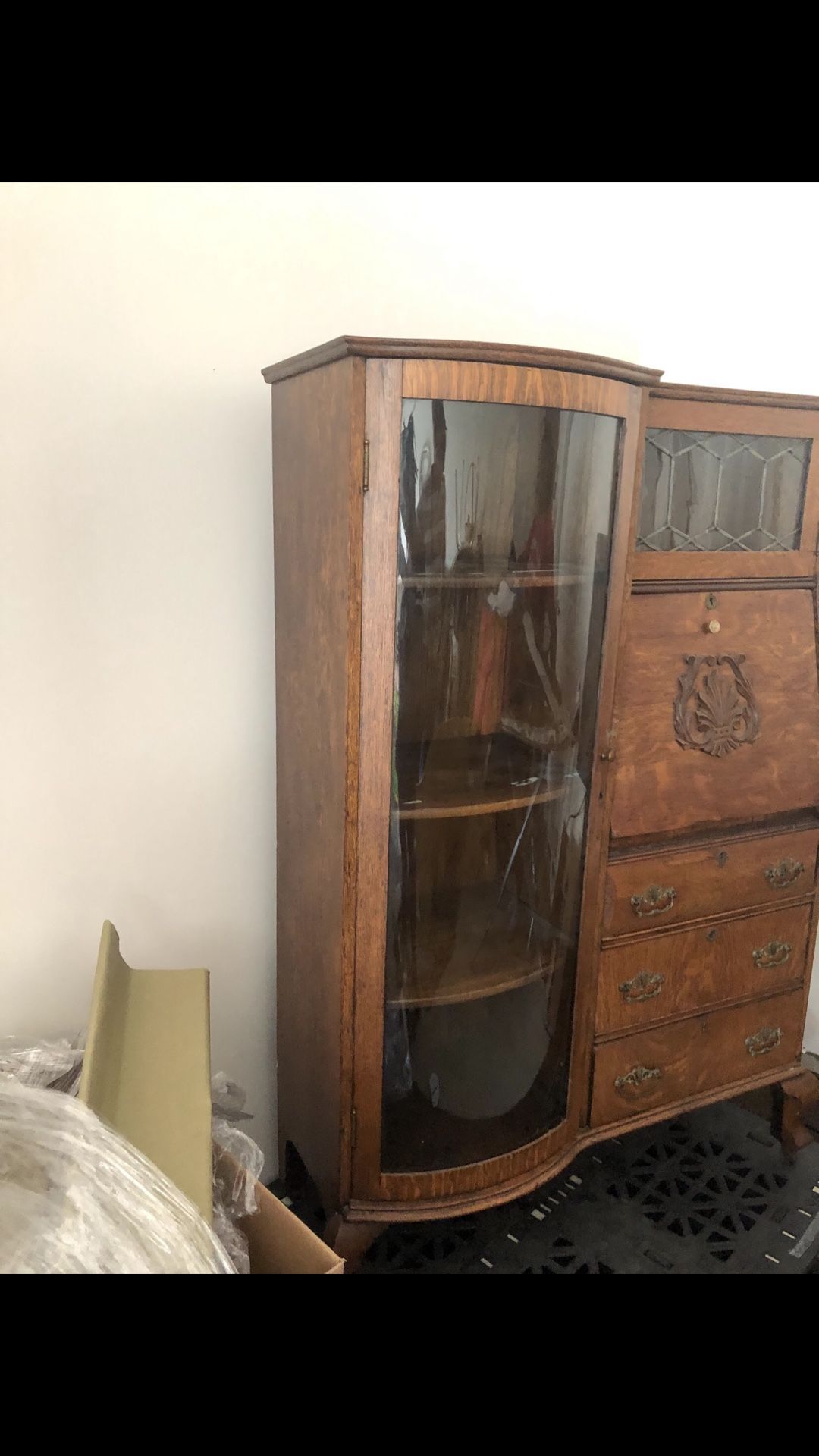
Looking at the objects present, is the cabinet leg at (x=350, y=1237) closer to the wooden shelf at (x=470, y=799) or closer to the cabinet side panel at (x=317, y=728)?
the cabinet side panel at (x=317, y=728)

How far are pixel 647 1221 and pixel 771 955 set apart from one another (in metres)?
0.46

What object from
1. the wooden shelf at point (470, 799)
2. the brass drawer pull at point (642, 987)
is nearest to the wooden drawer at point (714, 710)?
the wooden shelf at point (470, 799)

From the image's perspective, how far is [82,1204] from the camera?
792 millimetres

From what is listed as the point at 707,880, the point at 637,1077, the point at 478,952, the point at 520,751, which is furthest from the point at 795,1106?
the point at 520,751

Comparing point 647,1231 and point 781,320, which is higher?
point 781,320

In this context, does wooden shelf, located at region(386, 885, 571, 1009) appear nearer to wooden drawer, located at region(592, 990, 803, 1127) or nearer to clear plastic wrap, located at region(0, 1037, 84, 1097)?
wooden drawer, located at region(592, 990, 803, 1127)

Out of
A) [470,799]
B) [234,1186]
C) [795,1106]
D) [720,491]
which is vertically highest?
[720,491]

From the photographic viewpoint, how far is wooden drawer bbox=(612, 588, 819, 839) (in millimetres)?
1319

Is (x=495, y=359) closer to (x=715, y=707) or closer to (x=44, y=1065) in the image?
(x=715, y=707)

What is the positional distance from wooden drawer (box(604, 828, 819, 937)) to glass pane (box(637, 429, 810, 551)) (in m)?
0.45

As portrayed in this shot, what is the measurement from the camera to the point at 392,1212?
1251 millimetres
